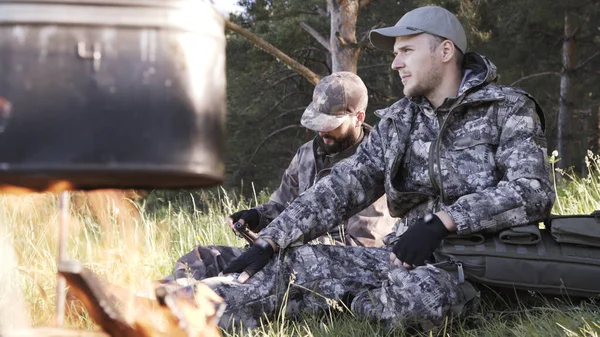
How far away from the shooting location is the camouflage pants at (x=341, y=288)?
3725mm

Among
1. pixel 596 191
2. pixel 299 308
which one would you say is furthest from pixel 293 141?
pixel 299 308

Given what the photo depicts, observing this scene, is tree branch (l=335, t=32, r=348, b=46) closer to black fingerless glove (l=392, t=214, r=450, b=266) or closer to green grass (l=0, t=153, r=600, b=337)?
green grass (l=0, t=153, r=600, b=337)

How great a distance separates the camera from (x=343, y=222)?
535 centimetres

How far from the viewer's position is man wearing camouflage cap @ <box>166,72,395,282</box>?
522cm

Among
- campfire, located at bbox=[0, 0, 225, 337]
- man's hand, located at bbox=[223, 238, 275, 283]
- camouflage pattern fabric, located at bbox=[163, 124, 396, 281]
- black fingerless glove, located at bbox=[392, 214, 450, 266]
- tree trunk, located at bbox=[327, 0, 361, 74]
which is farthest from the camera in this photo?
tree trunk, located at bbox=[327, 0, 361, 74]

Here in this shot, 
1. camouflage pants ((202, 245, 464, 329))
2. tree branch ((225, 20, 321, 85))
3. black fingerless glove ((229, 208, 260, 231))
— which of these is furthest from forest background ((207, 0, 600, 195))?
camouflage pants ((202, 245, 464, 329))

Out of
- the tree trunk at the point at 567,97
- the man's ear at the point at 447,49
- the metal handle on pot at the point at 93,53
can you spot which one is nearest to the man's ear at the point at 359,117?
the man's ear at the point at 447,49

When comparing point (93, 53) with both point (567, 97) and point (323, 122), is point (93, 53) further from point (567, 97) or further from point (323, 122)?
point (567, 97)

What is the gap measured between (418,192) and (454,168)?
0.22 meters

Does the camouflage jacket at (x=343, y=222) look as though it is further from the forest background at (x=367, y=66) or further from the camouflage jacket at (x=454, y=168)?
the forest background at (x=367, y=66)

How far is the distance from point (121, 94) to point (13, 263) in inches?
138

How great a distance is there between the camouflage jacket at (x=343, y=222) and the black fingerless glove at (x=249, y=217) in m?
0.06

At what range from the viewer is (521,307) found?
386 cm

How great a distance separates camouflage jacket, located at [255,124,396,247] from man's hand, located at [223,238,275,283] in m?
1.02
